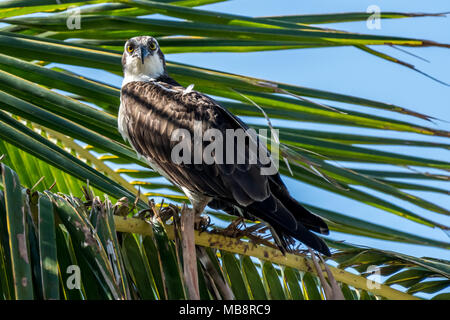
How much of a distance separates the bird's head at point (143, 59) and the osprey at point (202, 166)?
2cm

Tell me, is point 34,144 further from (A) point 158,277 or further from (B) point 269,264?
(B) point 269,264

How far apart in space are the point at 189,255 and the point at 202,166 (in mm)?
913

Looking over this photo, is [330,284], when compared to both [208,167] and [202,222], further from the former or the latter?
[208,167]

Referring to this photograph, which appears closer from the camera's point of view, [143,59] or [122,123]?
[122,123]

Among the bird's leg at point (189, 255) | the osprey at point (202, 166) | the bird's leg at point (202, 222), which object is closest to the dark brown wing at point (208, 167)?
the osprey at point (202, 166)

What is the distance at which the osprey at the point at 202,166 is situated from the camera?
10.1 feet

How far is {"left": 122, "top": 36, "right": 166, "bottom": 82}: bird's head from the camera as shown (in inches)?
166

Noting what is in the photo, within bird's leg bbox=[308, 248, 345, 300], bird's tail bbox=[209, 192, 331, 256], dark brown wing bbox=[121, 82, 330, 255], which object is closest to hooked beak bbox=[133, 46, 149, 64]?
dark brown wing bbox=[121, 82, 330, 255]

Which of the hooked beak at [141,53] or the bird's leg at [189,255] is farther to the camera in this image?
the hooked beak at [141,53]

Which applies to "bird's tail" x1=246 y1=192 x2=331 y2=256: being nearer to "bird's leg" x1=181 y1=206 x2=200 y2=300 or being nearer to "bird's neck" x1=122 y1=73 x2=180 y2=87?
"bird's leg" x1=181 y1=206 x2=200 y2=300

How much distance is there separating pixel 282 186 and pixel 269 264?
0.51 metres

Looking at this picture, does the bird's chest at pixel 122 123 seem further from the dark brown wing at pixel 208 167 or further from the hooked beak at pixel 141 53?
the hooked beak at pixel 141 53

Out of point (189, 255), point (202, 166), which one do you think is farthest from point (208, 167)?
point (189, 255)

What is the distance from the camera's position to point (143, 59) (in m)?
4.19
